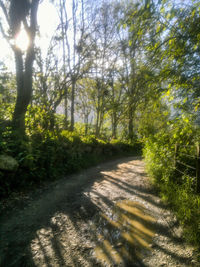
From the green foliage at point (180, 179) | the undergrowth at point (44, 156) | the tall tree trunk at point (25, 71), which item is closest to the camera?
the green foliage at point (180, 179)

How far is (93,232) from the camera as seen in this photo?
2.77m

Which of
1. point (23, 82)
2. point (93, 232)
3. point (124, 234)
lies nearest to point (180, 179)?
point (124, 234)

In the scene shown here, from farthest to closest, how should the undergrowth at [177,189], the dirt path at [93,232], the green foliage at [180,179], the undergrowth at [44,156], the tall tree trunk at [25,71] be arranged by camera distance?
the tall tree trunk at [25,71], the undergrowth at [44,156], the green foliage at [180,179], the undergrowth at [177,189], the dirt path at [93,232]

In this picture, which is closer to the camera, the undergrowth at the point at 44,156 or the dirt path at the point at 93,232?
the dirt path at the point at 93,232

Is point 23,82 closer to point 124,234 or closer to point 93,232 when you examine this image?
point 93,232

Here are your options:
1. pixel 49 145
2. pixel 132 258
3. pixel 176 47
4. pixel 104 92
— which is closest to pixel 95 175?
pixel 49 145

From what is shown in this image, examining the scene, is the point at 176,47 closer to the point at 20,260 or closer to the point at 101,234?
the point at 101,234

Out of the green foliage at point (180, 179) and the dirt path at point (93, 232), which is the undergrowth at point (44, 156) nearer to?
the dirt path at point (93, 232)

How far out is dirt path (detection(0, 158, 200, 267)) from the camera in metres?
2.18

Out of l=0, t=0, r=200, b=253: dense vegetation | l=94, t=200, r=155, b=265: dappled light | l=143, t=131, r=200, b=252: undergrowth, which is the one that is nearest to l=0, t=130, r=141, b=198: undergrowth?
l=0, t=0, r=200, b=253: dense vegetation

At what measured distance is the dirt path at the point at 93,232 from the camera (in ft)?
7.16

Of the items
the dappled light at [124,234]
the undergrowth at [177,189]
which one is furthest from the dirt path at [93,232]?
the undergrowth at [177,189]

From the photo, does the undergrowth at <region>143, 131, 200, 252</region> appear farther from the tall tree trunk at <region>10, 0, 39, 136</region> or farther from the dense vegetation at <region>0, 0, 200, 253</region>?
the tall tree trunk at <region>10, 0, 39, 136</region>

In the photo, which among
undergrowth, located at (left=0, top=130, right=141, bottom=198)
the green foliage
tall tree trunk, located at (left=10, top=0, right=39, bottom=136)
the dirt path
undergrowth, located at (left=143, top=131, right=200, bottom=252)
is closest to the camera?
the dirt path
